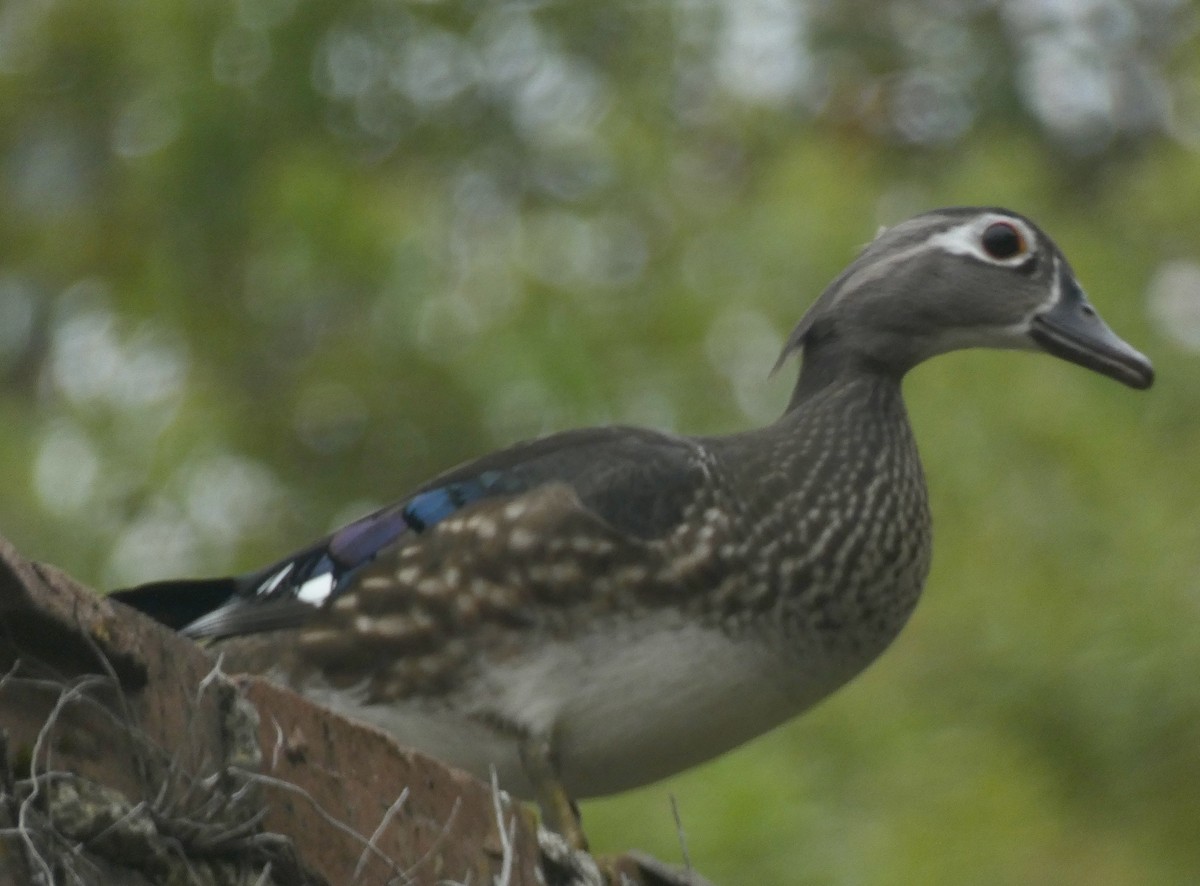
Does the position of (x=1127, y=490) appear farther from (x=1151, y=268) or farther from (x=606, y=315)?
(x=606, y=315)

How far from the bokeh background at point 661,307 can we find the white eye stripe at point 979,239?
113cm

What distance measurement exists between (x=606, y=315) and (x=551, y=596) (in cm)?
286

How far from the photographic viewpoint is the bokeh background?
15.2 feet

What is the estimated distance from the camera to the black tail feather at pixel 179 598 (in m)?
3.00

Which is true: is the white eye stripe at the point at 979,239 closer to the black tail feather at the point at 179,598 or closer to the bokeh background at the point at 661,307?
the bokeh background at the point at 661,307

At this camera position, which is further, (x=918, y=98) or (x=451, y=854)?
(x=918, y=98)

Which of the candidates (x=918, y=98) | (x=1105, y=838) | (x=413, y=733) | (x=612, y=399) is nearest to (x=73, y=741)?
(x=413, y=733)

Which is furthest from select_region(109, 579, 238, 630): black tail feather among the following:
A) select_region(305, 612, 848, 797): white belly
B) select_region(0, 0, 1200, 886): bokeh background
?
→ select_region(0, 0, 1200, 886): bokeh background

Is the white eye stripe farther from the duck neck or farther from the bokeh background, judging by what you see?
the bokeh background

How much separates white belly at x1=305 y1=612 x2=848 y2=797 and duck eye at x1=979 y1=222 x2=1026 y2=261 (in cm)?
97

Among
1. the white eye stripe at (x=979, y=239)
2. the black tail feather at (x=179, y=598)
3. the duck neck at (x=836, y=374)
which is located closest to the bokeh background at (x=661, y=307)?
the duck neck at (x=836, y=374)

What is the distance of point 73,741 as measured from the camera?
6.35 ft

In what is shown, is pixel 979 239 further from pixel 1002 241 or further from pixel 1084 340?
pixel 1084 340

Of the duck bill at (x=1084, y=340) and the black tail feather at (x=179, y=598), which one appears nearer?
the black tail feather at (x=179, y=598)
